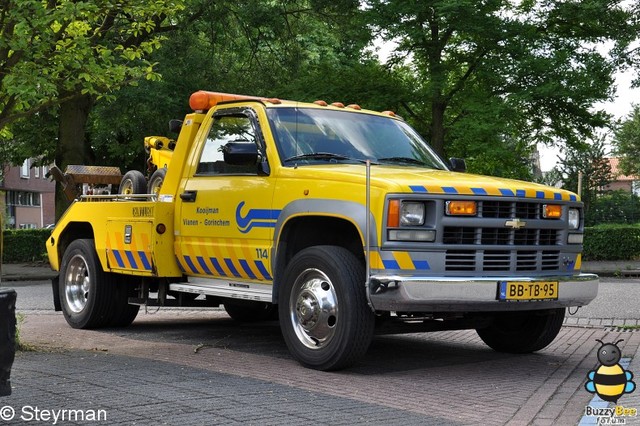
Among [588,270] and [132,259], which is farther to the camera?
[588,270]

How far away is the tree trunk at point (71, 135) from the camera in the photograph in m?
26.9

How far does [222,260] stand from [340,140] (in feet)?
5.15

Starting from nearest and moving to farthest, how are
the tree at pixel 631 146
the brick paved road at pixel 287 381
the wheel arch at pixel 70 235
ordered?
the brick paved road at pixel 287 381, the wheel arch at pixel 70 235, the tree at pixel 631 146

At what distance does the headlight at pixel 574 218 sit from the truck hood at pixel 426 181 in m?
0.11

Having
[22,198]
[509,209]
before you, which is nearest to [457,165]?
[509,209]

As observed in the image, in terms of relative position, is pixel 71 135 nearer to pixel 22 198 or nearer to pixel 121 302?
pixel 121 302

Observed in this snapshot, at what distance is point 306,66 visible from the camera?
28.9 meters

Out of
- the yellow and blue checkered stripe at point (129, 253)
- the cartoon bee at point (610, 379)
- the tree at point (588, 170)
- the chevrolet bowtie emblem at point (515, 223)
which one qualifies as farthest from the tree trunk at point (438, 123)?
the cartoon bee at point (610, 379)

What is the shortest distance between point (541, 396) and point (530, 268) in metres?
1.50

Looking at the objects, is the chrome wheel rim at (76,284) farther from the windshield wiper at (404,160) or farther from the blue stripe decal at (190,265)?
the windshield wiper at (404,160)

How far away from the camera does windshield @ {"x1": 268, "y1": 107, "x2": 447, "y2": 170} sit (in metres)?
9.04

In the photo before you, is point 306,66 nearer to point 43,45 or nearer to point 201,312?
point 201,312

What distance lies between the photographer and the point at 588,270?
25.1m

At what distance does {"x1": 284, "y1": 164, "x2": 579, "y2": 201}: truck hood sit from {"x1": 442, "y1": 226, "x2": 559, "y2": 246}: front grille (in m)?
0.28
